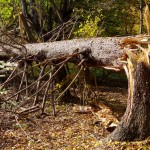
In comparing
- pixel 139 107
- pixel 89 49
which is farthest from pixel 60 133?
pixel 139 107

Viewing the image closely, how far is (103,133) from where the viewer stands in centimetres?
620

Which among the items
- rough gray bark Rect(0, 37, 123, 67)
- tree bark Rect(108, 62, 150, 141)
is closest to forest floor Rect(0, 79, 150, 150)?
tree bark Rect(108, 62, 150, 141)

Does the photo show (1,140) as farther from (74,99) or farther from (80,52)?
(74,99)

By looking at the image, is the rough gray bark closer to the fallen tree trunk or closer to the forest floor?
the fallen tree trunk

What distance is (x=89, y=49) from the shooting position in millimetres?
6215

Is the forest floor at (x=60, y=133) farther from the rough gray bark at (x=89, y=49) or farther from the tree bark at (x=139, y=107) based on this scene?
the rough gray bark at (x=89, y=49)

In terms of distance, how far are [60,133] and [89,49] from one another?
156 cm

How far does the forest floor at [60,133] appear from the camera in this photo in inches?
217

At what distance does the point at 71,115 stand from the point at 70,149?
2.03 meters

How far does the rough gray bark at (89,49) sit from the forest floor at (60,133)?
123cm

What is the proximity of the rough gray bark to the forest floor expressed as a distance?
1228 millimetres

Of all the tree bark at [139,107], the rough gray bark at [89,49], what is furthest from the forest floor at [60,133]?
the rough gray bark at [89,49]

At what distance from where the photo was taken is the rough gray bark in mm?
5629

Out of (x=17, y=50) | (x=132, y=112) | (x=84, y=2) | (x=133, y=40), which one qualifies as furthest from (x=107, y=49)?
(x=84, y=2)
